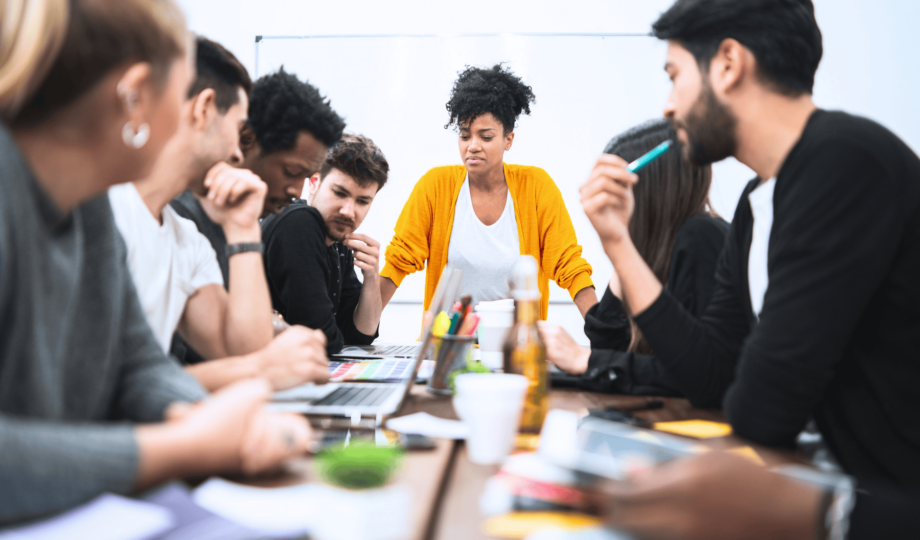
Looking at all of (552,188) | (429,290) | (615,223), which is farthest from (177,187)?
(552,188)

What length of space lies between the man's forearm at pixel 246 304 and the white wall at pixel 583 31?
231 centimetres

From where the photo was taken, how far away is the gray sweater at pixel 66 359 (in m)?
0.47

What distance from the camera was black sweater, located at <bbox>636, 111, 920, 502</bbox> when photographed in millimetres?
807

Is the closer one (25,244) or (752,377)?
(25,244)

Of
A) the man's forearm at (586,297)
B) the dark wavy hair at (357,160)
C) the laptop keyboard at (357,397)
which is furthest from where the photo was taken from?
the man's forearm at (586,297)

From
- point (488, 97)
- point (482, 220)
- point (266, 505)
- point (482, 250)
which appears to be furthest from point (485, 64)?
point (266, 505)

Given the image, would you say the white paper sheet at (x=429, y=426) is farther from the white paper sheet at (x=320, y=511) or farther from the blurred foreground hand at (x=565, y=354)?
the blurred foreground hand at (x=565, y=354)

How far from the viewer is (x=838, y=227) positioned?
0.82m

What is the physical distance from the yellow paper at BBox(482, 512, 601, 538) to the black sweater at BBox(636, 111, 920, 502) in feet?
1.45

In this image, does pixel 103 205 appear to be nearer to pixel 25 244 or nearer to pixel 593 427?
pixel 25 244

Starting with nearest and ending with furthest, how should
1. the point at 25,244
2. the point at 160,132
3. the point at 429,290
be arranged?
the point at 25,244 → the point at 160,132 → the point at 429,290

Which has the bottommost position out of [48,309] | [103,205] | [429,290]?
[429,290]

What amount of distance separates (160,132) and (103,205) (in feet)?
0.52

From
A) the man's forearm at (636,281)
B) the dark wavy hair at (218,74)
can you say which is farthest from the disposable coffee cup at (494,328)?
the dark wavy hair at (218,74)
